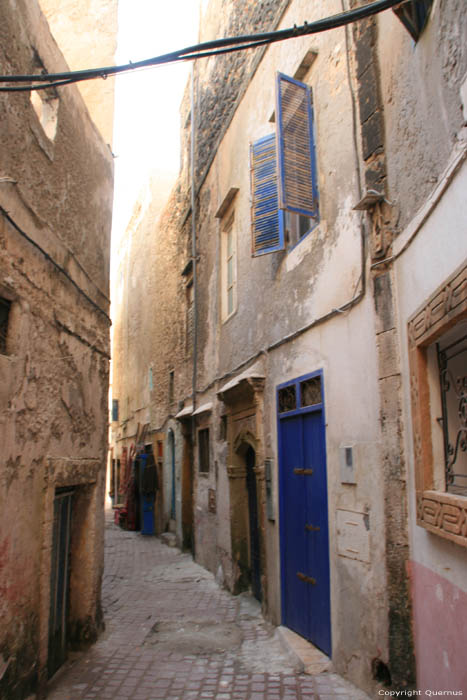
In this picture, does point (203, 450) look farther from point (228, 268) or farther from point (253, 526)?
point (228, 268)

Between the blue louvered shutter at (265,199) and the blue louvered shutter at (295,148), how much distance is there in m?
0.89

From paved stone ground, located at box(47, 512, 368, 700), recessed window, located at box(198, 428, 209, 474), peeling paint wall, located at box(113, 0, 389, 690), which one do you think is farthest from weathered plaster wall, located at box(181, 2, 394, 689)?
recessed window, located at box(198, 428, 209, 474)

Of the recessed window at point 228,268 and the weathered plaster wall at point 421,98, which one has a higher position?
the recessed window at point 228,268

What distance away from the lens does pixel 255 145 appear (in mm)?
7086

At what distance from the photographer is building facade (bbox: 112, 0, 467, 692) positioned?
331cm

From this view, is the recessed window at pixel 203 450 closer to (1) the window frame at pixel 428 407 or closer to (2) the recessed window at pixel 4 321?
(2) the recessed window at pixel 4 321

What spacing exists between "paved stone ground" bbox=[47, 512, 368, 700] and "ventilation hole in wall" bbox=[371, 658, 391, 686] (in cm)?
21

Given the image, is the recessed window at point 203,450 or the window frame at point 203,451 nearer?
the window frame at point 203,451

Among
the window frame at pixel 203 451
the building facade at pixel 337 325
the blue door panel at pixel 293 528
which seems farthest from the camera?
the window frame at pixel 203 451

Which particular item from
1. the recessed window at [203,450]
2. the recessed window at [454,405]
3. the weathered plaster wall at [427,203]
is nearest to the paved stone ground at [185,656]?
the weathered plaster wall at [427,203]

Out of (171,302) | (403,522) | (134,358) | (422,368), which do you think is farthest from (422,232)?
(134,358)

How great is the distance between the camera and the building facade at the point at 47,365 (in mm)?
3967

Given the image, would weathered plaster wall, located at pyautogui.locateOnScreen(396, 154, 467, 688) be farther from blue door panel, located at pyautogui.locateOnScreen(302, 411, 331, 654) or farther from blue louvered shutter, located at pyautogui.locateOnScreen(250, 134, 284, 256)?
blue louvered shutter, located at pyautogui.locateOnScreen(250, 134, 284, 256)

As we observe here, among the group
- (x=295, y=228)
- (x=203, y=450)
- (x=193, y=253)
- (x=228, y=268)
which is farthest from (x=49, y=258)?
(x=193, y=253)
